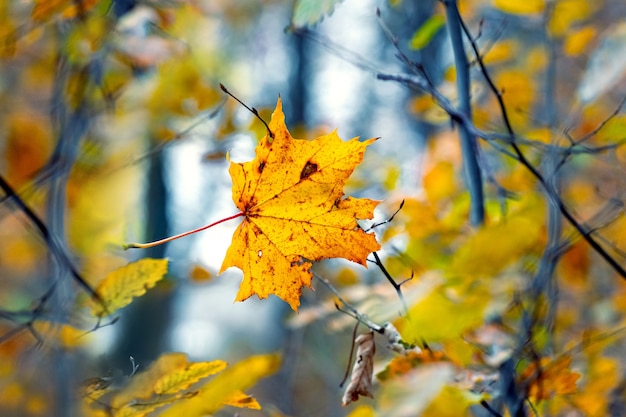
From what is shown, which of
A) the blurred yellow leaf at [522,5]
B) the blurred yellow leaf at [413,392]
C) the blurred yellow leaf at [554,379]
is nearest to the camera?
the blurred yellow leaf at [413,392]

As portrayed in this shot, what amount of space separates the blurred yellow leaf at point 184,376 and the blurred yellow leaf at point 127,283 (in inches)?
4.6

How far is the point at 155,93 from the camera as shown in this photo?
1402mm

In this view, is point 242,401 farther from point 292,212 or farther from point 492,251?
point 492,251

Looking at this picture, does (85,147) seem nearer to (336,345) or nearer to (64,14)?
(64,14)

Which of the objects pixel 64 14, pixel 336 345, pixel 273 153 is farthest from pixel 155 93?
pixel 336 345

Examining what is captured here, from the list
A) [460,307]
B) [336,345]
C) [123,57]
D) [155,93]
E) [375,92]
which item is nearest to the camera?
[460,307]

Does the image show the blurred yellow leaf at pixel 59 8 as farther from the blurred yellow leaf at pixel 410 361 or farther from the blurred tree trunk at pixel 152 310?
the blurred tree trunk at pixel 152 310

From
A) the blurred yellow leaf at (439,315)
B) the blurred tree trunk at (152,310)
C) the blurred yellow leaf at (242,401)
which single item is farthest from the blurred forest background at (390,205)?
the blurred tree trunk at (152,310)

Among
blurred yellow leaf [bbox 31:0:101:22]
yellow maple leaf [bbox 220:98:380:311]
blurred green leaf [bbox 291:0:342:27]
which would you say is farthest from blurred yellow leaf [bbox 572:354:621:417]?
blurred yellow leaf [bbox 31:0:101:22]

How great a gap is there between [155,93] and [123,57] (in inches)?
5.3

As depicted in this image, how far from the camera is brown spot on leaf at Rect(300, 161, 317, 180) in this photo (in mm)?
602

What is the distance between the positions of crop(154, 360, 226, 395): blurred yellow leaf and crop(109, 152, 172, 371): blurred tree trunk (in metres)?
2.89

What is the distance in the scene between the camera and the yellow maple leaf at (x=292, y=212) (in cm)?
59

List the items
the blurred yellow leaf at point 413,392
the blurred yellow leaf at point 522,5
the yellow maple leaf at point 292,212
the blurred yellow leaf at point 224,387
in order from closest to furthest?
the blurred yellow leaf at point 413,392, the blurred yellow leaf at point 224,387, the yellow maple leaf at point 292,212, the blurred yellow leaf at point 522,5
